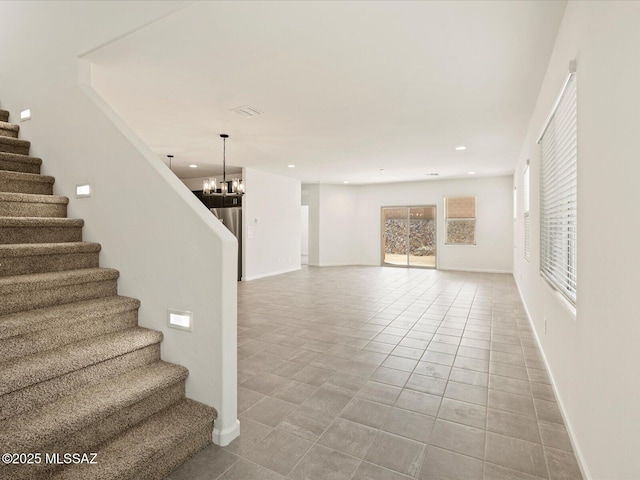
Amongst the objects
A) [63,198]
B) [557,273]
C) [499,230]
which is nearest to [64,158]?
[63,198]

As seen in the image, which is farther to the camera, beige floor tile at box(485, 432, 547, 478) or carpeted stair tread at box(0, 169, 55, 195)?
carpeted stair tread at box(0, 169, 55, 195)

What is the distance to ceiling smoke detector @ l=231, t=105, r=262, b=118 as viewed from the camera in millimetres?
4156

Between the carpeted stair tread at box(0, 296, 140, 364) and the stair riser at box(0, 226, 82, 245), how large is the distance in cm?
68

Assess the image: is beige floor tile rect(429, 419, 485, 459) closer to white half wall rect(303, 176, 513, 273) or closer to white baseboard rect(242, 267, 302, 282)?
white baseboard rect(242, 267, 302, 282)

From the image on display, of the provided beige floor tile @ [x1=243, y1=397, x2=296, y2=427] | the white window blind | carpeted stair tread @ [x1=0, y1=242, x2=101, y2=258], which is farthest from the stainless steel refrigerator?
the white window blind

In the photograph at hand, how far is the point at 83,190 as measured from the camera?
2621mm

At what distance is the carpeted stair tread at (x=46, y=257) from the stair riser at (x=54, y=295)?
27cm

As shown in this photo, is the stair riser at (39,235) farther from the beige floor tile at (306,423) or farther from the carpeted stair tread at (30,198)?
the beige floor tile at (306,423)

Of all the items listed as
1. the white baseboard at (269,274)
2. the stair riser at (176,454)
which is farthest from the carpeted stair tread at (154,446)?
the white baseboard at (269,274)

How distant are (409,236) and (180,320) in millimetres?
9631

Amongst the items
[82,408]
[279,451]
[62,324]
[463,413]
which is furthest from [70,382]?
[463,413]

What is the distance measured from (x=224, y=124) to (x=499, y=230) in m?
8.30

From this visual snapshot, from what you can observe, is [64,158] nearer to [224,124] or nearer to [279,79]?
[279,79]

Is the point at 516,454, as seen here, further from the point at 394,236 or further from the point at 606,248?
the point at 394,236
